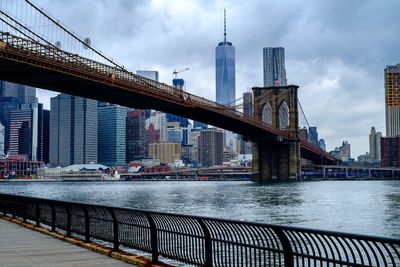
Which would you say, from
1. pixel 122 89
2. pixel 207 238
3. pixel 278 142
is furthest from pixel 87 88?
pixel 278 142

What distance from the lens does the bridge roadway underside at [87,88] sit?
47.0 metres

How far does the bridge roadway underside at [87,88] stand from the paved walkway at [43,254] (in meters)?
32.8

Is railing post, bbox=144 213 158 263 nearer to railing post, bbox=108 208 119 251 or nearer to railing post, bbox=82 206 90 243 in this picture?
railing post, bbox=108 208 119 251

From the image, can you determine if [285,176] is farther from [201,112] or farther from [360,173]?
[360,173]

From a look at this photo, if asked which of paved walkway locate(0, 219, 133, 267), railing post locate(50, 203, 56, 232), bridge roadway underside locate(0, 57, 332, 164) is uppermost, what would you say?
bridge roadway underside locate(0, 57, 332, 164)

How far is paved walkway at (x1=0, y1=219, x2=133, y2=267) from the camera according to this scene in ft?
31.7

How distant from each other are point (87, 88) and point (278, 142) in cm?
5305

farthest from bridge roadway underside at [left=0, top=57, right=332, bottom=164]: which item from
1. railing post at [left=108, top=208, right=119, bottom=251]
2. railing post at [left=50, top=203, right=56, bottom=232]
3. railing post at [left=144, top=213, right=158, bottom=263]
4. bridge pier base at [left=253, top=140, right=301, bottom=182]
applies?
railing post at [left=144, top=213, right=158, bottom=263]

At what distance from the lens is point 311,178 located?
152 meters

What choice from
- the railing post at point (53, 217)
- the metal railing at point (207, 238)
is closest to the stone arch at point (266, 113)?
the railing post at point (53, 217)

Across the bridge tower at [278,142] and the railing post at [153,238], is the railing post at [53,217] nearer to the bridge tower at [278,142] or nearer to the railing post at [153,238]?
the railing post at [153,238]

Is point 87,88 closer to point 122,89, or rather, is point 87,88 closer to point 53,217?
point 122,89

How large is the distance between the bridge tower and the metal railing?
287 feet

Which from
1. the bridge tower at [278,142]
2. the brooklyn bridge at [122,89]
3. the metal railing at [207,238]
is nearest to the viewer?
the metal railing at [207,238]
